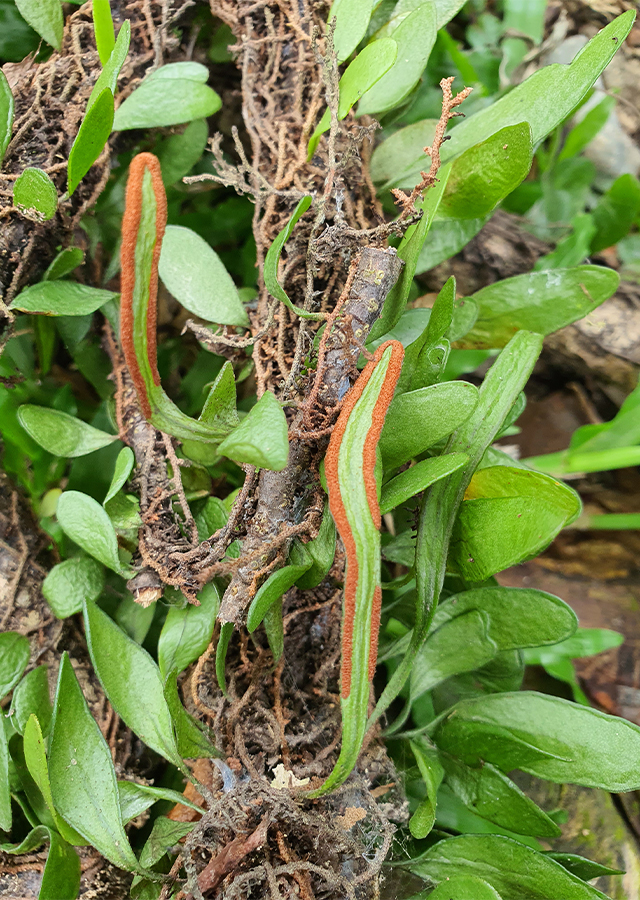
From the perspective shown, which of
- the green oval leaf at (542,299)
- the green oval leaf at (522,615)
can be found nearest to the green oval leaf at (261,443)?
the green oval leaf at (522,615)

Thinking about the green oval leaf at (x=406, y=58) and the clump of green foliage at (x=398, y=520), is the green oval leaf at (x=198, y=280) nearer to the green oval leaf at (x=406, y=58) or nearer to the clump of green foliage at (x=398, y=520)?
the clump of green foliage at (x=398, y=520)

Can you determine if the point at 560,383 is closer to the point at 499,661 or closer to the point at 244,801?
the point at 499,661

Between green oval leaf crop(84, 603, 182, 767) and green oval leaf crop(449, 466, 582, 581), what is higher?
green oval leaf crop(449, 466, 582, 581)

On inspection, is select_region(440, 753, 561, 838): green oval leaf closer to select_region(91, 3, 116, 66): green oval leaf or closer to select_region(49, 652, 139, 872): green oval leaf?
select_region(49, 652, 139, 872): green oval leaf

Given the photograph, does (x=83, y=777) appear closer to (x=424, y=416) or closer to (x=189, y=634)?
(x=189, y=634)

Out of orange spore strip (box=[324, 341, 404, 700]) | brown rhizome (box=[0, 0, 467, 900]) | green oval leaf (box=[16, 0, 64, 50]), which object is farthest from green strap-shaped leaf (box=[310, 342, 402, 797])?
green oval leaf (box=[16, 0, 64, 50])

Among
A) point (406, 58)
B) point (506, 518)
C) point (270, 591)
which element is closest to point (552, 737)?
point (506, 518)
